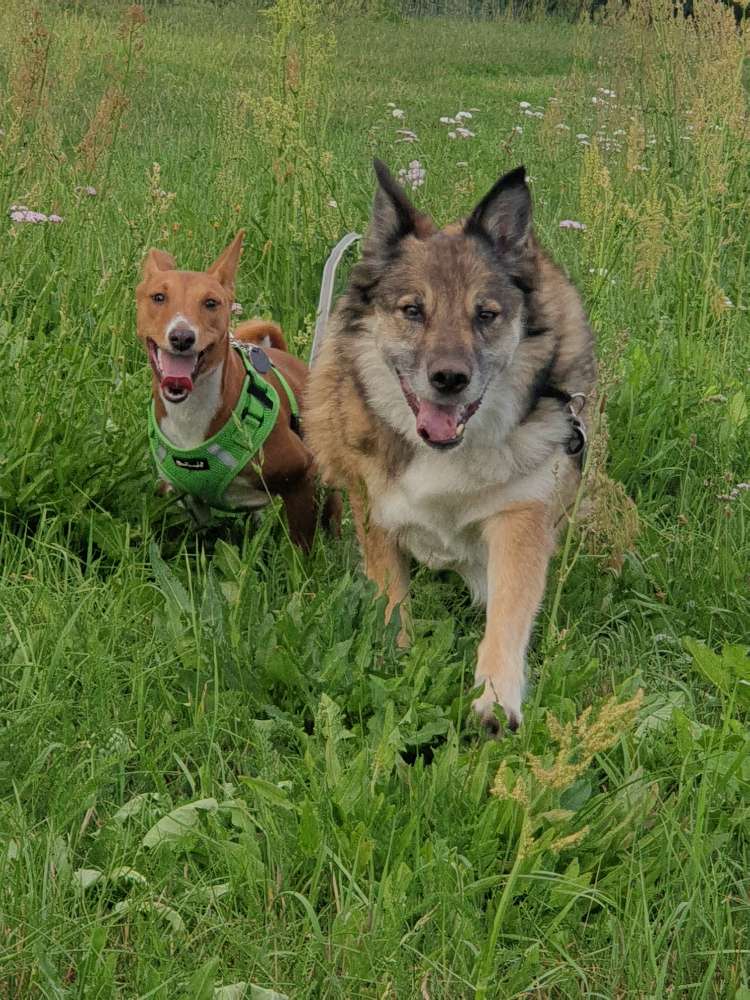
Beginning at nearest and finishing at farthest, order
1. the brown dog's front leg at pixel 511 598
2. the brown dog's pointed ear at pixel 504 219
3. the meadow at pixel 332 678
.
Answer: the meadow at pixel 332 678 < the brown dog's front leg at pixel 511 598 < the brown dog's pointed ear at pixel 504 219

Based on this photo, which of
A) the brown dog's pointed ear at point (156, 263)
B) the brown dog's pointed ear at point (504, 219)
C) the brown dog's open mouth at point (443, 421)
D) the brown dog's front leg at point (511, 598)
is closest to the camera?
the brown dog's front leg at point (511, 598)

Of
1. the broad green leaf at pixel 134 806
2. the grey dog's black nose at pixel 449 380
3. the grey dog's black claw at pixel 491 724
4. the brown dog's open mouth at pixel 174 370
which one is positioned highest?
the grey dog's black nose at pixel 449 380

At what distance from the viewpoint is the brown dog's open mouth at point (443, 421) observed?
316 centimetres

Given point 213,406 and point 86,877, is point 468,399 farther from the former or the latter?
point 86,877

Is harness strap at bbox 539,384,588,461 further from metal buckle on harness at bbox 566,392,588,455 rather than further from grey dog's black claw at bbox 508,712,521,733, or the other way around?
grey dog's black claw at bbox 508,712,521,733

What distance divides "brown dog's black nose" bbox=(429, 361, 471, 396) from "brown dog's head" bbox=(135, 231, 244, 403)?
862 millimetres

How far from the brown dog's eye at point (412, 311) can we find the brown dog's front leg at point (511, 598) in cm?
58

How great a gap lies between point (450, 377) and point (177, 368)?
3.21ft

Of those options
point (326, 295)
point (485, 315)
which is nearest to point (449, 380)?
point (485, 315)

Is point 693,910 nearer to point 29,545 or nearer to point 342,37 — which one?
point 29,545

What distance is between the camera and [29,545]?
3.56 metres

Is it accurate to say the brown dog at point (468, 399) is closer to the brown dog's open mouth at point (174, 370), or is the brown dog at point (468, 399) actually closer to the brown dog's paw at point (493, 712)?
the brown dog's paw at point (493, 712)

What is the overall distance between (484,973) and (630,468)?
8.39ft

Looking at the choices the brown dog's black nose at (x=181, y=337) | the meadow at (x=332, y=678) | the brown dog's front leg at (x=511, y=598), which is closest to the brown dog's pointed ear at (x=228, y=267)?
the meadow at (x=332, y=678)
